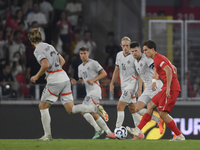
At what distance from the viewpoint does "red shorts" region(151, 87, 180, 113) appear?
7.01m

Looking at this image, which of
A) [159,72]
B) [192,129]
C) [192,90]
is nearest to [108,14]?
[192,90]

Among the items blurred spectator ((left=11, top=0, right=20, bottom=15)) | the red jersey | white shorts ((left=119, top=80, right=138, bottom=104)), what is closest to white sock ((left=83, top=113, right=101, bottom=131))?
white shorts ((left=119, top=80, right=138, bottom=104))

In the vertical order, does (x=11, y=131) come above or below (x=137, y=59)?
below

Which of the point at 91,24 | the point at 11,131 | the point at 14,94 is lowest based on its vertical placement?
the point at 11,131

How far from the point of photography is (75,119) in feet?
33.6

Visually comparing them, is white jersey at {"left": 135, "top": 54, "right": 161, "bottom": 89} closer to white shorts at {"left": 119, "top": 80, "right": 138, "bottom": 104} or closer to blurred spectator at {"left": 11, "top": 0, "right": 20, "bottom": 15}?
white shorts at {"left": 119, "top": 80, "right": 138, "bottom": 104}

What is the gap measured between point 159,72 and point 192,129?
11.4 ft

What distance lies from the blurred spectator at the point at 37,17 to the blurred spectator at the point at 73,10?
75cm

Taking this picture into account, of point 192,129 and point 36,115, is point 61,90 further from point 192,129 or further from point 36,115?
point 192,129

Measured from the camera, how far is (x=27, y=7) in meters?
12.2

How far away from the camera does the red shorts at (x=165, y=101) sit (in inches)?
276

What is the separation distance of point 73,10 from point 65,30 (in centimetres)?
70

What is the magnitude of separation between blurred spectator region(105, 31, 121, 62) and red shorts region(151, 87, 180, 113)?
4534 millimetres

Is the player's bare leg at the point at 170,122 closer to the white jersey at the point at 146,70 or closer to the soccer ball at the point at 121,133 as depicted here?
the soccer ball at the point at 121,133
